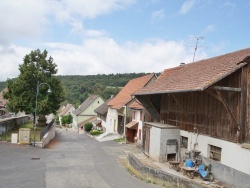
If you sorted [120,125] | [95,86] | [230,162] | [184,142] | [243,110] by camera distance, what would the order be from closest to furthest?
[243,110] < [230,162] < [184,142] < [120,125] < [95,86]

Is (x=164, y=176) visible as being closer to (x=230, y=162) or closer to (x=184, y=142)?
(x=230, y=162)

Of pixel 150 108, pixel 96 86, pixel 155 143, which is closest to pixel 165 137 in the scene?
pixel 155 143

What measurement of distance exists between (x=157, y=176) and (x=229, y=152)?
13.0 ft

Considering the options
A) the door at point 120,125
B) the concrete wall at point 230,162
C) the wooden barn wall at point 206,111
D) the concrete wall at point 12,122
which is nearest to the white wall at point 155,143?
the wooden barn wall at point 206,111

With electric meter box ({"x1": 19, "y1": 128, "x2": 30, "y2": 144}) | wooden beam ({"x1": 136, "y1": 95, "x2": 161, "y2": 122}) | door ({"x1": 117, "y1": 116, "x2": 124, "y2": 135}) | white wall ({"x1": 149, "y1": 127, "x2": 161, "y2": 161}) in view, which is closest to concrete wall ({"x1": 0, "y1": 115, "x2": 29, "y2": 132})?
electric meter box ({"x1": 19, "y1": 128, "x2": 30, "y2": 144})

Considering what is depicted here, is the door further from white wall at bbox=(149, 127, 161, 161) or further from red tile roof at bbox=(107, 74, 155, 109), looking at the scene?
white wall at bbox=(149, 127, 161, 161)

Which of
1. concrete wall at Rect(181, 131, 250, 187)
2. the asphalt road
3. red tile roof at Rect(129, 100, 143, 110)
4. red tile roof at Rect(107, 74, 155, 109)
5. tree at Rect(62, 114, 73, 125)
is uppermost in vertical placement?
red tile roof at Rect(107, 74, 155, 109)

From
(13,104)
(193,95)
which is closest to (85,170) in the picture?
(193,95)

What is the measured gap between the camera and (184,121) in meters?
17.6

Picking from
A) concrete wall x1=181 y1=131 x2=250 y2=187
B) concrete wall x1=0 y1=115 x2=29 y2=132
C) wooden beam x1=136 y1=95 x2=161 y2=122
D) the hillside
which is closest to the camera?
concrete wall x1=181 y1=131 x2=250 y2=187

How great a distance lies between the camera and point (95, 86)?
137 m

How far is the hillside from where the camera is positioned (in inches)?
4885

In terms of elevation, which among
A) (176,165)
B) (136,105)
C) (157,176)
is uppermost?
(136,105)

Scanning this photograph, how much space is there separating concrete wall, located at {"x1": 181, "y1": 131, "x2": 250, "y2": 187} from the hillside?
328 ft
